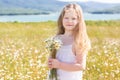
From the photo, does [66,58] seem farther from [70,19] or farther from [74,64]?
[70,19]

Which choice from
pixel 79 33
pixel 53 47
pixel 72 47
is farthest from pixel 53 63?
pixel 79 33

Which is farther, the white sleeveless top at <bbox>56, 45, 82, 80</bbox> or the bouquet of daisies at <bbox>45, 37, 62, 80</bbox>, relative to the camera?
the white sleeveless top at <bbox>56, 45, 82, 80</bbox>

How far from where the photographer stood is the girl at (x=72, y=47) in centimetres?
467

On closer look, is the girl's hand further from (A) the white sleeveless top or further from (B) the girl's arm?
(A) the white sleeveless top

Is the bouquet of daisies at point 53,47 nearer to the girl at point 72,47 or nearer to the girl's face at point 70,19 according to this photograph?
the girl at point 72,47

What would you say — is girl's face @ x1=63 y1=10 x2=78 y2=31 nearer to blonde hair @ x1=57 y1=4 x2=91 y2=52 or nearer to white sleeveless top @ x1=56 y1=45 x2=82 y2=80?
blonde hair @ x1=57 y1=4 x2=91 y2=52

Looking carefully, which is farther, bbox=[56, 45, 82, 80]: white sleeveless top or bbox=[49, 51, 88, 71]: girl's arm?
bbox=[56, 45, 82, 80]: white sleeveless top

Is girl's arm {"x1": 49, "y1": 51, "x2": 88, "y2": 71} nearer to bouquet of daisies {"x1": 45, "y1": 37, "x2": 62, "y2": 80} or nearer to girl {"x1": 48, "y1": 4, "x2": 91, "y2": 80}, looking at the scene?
girl {"x1": 48, "y1": 4, "x2": 91, "y2": 80}

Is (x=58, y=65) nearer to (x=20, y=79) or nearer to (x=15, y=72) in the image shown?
(x=20, y=79)

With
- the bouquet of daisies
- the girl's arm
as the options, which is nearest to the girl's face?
the bouquet of daisies

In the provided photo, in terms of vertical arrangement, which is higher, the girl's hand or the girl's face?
the girl's face

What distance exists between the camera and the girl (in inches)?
184

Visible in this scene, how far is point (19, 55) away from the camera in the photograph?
923 cm

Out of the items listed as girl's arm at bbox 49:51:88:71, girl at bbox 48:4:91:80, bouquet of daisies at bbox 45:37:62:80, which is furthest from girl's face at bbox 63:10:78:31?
girl's arm at bbox 49:51:88:71
